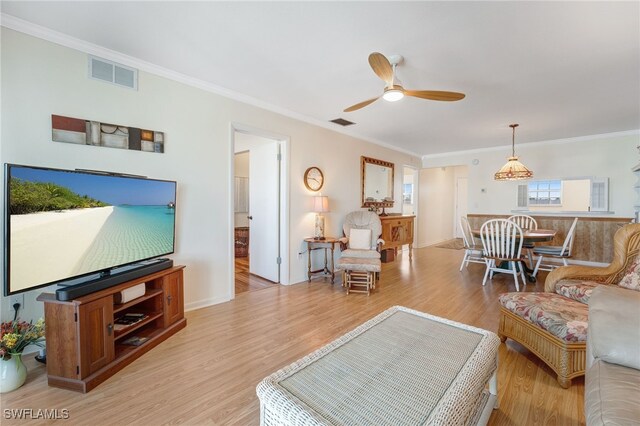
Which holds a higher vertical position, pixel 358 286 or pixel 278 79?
pixel 278 79

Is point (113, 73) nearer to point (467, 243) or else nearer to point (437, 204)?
point (467, 243)

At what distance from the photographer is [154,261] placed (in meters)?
2.47

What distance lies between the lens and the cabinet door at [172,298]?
2.41 metres

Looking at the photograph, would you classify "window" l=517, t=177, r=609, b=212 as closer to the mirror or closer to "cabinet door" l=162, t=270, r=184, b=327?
the mirror

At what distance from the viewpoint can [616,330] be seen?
4.15ft

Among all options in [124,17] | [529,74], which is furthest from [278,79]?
[529,74]

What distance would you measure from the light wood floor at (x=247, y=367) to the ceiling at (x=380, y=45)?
8.30 feet

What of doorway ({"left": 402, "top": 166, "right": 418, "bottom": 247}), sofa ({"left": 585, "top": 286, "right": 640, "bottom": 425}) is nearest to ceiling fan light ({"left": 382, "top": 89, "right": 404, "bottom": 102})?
sofa ({"left": 585, "top": 286, "right": 640, "bottom": 425})

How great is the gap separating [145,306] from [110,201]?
3.37 ft

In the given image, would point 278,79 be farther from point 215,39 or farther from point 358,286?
point 358,286

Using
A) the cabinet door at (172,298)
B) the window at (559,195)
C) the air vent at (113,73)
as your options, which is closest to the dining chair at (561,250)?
the window at (559,195)

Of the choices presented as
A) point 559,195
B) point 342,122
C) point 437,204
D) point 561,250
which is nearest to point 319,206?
point 342,122

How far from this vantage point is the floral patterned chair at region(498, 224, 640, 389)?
176 centimetres

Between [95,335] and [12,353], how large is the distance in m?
0.49
